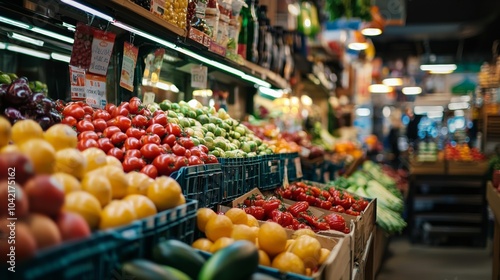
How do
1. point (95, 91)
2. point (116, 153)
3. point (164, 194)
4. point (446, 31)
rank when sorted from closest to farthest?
point (164, 194) < point (116, 153) < point (95, 91) < point (446, 31)

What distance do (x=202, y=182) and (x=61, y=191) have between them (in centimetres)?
123

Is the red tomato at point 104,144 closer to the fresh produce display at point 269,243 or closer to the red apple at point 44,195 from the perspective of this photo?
the fresh produce display at point 269,243

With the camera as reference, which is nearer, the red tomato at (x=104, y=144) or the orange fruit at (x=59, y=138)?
the orange fruit at (x=59, y=138)

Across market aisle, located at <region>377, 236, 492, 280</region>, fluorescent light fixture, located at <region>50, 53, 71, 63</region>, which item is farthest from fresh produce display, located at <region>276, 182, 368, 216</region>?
market aisle, located at <region>377, 236, 492, 280</region>

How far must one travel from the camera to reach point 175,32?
3.01 m

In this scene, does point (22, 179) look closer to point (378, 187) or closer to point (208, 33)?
point (208, 33)

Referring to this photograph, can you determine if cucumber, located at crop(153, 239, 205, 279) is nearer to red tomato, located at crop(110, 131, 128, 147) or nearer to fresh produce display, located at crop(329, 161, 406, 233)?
red tomato, located at crop(110, 131, 128, 147)

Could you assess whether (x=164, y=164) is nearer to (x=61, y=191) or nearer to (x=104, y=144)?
(x=104, y=144)

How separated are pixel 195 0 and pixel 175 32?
49cm

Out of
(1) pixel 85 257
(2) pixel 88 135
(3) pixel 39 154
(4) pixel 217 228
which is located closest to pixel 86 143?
(2) pixel 88 135

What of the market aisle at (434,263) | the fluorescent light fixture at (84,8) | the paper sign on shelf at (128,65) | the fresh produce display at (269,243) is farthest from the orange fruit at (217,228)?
the market aisle at (434,263)

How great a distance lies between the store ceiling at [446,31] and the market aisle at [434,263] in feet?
22.1

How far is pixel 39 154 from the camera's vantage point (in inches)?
58.0

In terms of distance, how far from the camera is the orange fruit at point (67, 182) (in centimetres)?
154
